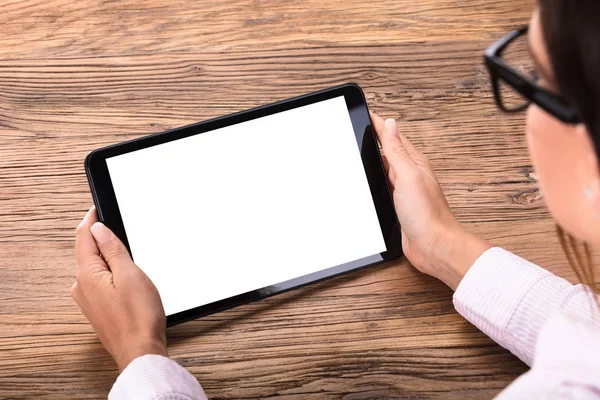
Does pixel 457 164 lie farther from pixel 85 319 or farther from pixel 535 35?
pixel 85 319

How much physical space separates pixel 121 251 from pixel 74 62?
0.31 meters

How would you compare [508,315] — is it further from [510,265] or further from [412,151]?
[412,151]

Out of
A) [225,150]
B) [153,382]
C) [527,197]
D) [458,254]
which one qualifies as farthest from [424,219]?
[153,382]

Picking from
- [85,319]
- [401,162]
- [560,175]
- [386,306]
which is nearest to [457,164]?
[401,162]

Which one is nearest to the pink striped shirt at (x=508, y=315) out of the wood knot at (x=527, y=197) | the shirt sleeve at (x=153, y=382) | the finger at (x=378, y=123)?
the shirt sleeve at (x=153, y=382)

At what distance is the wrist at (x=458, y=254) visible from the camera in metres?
0.77

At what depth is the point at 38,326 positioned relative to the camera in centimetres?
76

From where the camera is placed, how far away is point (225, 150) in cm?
75

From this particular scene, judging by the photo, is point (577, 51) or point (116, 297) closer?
point (577, 51)

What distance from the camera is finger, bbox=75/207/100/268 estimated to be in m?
0.72

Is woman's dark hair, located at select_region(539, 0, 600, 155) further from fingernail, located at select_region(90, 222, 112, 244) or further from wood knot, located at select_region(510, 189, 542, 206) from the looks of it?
fingernail, located at select_region(90, 222, 112, 244)

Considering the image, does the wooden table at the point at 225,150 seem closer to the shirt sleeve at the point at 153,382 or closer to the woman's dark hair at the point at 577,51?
the shirt sleeve at the point at 153,382

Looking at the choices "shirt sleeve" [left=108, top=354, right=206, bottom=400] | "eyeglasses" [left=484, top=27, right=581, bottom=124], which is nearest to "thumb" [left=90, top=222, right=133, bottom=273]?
"shirt sleeve" [left=108, top=354, right=206, bottom=400]

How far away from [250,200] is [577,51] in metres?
0.45
